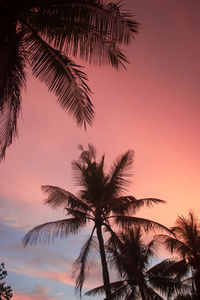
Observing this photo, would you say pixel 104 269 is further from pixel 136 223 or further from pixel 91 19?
pixel 91 19

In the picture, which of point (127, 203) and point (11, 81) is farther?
point (127, 203)

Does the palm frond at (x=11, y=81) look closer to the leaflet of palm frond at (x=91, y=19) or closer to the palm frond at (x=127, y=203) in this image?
the leaflet of palm frond at (x=91, y=19)

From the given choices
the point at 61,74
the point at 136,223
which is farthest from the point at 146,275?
the point at 61,74

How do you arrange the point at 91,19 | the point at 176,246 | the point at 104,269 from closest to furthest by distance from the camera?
the point at 91,19, the point at 104,269, the point at 176,246

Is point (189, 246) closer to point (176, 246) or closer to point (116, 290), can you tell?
point (176, 246)

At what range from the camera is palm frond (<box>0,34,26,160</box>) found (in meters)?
4.33

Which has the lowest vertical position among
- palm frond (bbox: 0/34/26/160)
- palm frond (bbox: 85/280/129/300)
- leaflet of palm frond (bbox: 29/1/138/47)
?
palm frond (bbox: 85/280/129/300)

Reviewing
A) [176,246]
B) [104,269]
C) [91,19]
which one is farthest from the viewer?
[176,246]

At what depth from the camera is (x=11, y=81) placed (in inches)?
194

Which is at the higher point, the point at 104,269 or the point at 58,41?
the point at 58,41

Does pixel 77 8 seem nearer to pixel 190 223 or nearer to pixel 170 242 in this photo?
pixel 170 242

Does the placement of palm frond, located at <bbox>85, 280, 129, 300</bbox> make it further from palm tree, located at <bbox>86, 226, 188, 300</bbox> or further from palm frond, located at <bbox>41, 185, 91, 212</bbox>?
palm frond, located at <bbox>41, 185, 91, 212</bbox>

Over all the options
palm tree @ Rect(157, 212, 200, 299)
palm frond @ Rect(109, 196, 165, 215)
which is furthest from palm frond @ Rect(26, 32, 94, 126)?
palm tree @ Rect(157, 212, 200, 299)

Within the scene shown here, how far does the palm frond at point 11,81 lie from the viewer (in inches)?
171
